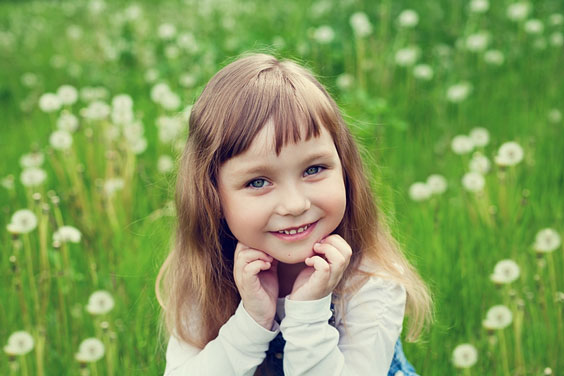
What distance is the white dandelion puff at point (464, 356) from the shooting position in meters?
1.70

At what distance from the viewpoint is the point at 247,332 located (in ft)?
4.35

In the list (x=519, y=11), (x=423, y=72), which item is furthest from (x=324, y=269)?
(x=519, y=11)

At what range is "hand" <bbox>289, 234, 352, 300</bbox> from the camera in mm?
1278

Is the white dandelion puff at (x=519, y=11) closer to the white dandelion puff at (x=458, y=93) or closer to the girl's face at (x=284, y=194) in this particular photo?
the white dandelion puff at (x=458, y=93)

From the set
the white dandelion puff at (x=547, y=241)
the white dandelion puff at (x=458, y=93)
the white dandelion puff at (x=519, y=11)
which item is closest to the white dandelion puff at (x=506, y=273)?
Result: the white dandelion puff at (x=547, y=241)

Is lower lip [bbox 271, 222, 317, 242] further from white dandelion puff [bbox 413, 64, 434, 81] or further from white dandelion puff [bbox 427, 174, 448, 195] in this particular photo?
white dandelion puff [bbox 413, 64, 434, 81]

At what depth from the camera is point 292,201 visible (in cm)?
123

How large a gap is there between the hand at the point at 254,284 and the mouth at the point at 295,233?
6cm

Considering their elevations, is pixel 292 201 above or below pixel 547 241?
above

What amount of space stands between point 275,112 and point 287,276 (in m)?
0.35

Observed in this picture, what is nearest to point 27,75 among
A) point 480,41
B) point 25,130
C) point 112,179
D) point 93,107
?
point 25,130

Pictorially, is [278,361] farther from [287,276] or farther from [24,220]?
[24,220]

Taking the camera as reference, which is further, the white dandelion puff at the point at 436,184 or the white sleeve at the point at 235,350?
the white dandelion puff at the point at 436,184

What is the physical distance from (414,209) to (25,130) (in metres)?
1.84
